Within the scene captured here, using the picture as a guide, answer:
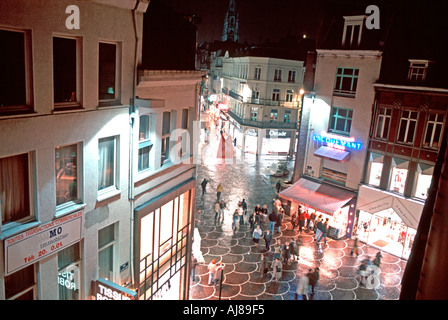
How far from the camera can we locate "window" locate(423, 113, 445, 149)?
2052 centimetres

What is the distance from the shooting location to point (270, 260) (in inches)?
804

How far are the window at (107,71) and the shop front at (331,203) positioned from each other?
1775 cm

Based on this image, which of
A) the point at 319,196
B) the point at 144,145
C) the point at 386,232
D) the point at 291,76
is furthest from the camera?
the point at 291,76

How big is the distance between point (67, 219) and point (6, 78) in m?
3.36

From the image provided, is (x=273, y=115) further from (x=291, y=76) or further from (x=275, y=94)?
(x=291, y=76)

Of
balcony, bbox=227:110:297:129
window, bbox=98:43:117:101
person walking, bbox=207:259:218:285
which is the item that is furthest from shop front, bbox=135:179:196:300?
balcony, bbox=227:110:297:129

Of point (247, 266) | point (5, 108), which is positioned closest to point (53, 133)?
point (5, 108)

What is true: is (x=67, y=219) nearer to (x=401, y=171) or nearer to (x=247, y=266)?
(x=247, y=266)

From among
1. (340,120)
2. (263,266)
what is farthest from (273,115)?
(263,266)

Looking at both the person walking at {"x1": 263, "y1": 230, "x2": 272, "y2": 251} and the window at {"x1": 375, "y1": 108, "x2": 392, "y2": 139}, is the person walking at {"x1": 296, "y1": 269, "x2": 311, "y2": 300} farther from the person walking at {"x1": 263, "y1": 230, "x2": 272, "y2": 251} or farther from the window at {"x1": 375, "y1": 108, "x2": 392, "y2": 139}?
the window at {"x1": 375, "y1": 108, "x2": 392, "y2": 139}

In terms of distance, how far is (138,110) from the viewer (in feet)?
33.3

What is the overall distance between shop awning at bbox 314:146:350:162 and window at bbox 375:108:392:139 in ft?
7.92

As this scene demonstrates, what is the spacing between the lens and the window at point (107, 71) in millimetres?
9180

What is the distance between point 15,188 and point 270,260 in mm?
15749
